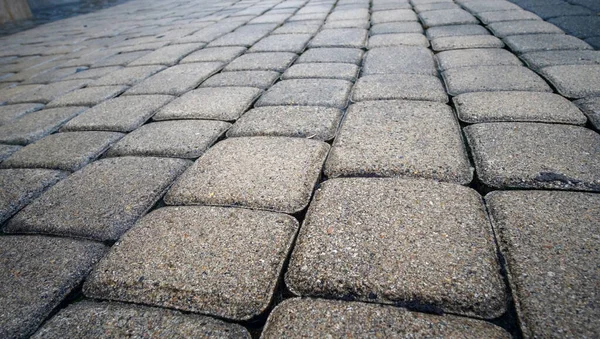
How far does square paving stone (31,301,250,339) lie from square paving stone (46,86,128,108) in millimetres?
1312

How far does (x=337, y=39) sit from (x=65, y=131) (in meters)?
1.71

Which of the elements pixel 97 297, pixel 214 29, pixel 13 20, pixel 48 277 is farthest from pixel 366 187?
pixel 13 20

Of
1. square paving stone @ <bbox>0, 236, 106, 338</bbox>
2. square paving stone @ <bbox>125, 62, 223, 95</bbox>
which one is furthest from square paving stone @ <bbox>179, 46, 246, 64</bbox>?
square paving stone @ <bbox>0, 236, 106, 338</bbox>

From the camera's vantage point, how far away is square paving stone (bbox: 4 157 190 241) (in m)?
0.86

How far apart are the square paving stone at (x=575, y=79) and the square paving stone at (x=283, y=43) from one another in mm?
1364

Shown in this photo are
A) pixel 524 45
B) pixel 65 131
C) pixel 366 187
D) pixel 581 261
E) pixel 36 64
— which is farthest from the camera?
pixel 36 64

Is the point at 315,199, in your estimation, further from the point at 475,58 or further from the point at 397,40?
the point at 397,40

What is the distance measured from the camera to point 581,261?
0.65 metres

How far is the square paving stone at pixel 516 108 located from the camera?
1.15 m

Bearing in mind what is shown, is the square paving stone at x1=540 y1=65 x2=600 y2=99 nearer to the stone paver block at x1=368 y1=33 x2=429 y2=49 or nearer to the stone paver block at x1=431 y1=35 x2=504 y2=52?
the stone paver block at x1=431 y1=35 x2=504 y2=52

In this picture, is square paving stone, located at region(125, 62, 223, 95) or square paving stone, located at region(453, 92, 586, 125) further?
square paving stone, located at region(125, 62, 223, 95)

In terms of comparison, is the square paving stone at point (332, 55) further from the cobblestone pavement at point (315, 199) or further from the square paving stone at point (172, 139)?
the square paving stone at point (172, 139)

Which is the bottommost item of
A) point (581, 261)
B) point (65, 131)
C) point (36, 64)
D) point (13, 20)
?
point (581, 261)

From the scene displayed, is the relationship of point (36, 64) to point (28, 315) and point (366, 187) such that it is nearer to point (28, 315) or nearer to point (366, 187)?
point (28, 315)
